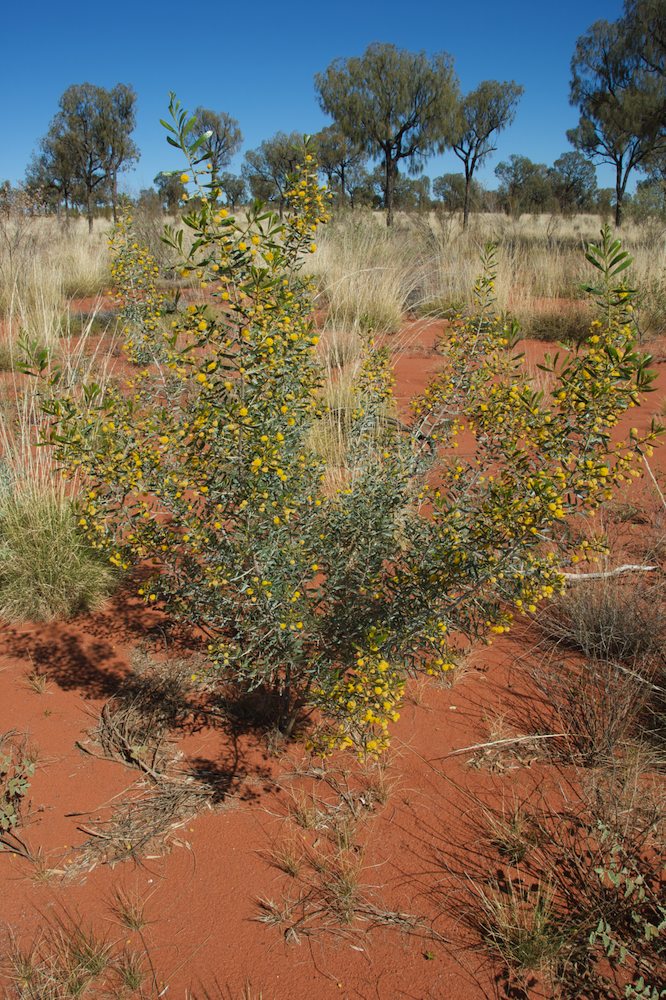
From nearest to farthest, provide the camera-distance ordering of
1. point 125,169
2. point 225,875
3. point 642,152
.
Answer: point 225,875
point 642,152
point 125,169

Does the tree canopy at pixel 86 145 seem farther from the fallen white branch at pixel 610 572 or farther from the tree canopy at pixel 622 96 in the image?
the fallen white branch at pixel 610 572

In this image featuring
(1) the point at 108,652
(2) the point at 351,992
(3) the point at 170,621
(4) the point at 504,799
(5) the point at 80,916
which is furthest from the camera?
(3) the point at 170,621

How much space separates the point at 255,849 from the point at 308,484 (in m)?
1.22

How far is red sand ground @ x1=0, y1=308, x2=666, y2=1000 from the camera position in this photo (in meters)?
1.72

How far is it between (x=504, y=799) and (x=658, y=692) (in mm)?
864

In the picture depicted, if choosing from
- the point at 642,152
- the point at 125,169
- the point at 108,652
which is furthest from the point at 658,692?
the point at 125,169

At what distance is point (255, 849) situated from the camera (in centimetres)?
210

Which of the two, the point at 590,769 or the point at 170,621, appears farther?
the point at 170,621

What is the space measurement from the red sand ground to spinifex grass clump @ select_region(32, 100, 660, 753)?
1.07 feet

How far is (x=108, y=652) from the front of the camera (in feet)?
10.3

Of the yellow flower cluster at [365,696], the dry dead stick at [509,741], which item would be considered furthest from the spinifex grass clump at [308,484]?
the dry dead stick at [509,741]

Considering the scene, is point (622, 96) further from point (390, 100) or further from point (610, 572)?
point (610, 572)

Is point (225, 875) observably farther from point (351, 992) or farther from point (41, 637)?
point (41, 637)

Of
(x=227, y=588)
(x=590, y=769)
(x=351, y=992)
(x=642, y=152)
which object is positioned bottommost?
(x=351, y=992)
